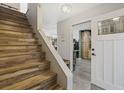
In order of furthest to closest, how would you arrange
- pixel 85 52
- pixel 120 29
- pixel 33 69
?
pixel 85 52, pixel 120 29, pixel 33 69

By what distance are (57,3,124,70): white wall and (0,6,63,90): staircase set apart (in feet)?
6.31

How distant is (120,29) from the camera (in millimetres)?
3166

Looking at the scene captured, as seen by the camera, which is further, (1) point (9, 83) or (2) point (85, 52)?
(2) point (85, 52)

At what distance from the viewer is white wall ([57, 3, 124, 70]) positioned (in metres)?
3.58

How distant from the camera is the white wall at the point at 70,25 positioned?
3582 mm

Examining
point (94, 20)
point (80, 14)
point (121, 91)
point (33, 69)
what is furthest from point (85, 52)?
point (33, 69)

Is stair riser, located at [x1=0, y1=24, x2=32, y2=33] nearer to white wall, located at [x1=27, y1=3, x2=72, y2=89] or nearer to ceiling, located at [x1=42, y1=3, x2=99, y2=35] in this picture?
white wall, located at [x1=27, y1=3, x2=72, y2=89]

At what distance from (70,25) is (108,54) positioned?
2422mm

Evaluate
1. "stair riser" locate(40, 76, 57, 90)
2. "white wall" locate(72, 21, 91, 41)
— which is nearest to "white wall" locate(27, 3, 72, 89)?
"stair riser" locate(40, 76, 57, 90)

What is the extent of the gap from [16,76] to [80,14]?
335 cm

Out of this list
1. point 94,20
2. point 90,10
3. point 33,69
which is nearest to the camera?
point 33,69

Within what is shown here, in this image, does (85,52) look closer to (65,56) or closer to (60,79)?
(65,56)

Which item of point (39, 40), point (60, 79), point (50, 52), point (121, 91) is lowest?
point (121, 91)

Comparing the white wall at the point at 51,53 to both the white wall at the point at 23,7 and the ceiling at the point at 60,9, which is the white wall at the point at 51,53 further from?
the white wall at the point at 23,7
